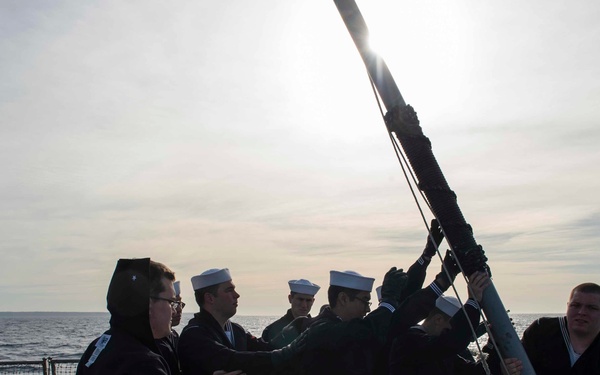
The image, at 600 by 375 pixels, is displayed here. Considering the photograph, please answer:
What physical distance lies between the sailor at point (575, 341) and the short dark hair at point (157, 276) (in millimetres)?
3391

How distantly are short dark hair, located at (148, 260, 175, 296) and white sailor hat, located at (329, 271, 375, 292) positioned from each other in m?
2.07

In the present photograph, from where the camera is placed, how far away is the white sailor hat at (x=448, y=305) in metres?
6.80

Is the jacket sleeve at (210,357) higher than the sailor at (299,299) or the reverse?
the reverse

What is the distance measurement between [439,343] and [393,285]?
792 millimetres

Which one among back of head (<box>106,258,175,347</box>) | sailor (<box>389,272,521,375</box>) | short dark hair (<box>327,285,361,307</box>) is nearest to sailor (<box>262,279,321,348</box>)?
sailor (<box>389,272,521,375</box>)

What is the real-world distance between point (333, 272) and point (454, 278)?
1209 mm

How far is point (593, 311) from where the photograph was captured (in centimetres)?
558

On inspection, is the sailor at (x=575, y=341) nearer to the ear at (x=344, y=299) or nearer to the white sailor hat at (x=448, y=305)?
the white sailor hat at (x=448, y=305)

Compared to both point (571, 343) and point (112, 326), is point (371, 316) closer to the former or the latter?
point (571, 343)

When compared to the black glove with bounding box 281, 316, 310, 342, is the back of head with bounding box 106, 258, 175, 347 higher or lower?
higher

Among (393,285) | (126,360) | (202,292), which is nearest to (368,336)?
(393,285)

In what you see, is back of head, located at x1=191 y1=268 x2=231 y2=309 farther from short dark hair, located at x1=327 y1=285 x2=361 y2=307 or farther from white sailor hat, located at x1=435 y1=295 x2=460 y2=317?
white sailor hat, located at x1=435 y1=295 x2=460 y2=317

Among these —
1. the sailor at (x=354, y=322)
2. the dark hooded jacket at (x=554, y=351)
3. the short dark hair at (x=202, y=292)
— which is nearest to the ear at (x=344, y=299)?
the sailor at (x=354, y=322)

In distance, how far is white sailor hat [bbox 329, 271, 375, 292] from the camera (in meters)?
5.92
